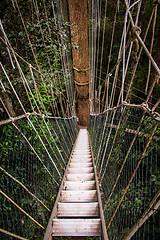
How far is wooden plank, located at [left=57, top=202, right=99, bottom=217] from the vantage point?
1.13 m

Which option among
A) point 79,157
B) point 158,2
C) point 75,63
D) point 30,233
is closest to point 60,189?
point 30,233

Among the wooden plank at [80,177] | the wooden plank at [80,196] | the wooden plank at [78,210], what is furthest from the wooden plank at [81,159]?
the wooden plank at [78,210]

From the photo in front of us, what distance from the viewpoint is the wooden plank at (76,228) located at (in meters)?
0.98

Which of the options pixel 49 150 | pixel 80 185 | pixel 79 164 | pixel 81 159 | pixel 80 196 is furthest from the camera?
pixel 81 159

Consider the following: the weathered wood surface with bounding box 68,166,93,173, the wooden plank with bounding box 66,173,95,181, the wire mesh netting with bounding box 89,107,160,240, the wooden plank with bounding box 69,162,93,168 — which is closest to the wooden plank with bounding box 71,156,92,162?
the wooden plank with bounding box 69,162,93,168

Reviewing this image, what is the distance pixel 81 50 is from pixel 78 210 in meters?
2.78

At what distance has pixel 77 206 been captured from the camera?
116 centimetres

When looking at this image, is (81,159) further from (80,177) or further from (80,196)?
(80,196)

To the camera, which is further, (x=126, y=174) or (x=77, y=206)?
(x=77, y=206)

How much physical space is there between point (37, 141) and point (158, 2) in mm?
1235

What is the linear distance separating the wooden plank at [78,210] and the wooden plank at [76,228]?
12 cm

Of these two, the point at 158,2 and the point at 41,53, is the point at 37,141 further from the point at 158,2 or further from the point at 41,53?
the point at 158,2

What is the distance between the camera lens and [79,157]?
2.20m

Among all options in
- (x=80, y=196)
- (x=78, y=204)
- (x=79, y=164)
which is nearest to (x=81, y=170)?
(x=79, y=164)
